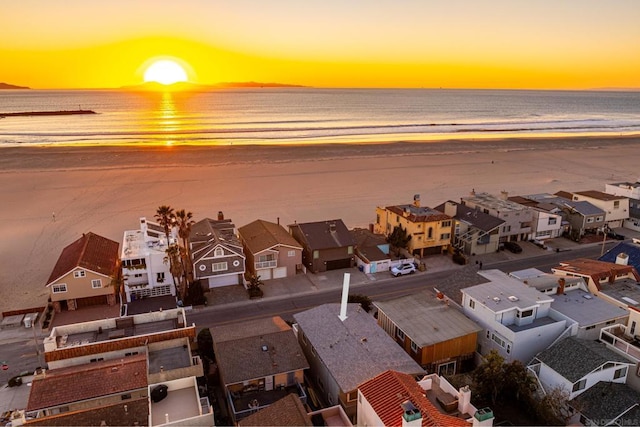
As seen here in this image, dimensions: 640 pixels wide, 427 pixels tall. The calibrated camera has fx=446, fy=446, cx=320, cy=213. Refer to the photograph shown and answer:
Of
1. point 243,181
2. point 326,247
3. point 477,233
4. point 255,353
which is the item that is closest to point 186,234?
point 326,247

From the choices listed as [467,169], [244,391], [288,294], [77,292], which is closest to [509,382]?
[244,391]

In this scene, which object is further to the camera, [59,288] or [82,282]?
[82,282]

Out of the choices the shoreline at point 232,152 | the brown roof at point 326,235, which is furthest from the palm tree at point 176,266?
the shoreline at point 232,152

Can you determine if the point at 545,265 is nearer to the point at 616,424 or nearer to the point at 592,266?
the point at 592,266

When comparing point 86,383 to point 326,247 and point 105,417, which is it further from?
point 326,247

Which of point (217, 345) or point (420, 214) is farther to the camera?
point (420, 214)

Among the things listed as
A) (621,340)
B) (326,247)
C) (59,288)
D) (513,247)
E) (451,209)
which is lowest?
(513,247)
